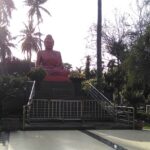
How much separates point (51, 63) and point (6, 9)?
2508cm

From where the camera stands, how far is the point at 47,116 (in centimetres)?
2611

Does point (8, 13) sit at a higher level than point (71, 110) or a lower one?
higher

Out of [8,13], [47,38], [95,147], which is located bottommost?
[95,147]

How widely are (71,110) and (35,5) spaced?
5238 cm

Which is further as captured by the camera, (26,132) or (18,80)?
(18,80)

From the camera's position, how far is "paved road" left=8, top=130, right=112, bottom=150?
1560 cm

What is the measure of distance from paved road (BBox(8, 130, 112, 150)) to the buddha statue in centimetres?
1403

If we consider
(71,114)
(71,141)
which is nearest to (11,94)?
(71,114)

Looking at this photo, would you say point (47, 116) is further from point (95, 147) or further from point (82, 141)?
point (95, 147)

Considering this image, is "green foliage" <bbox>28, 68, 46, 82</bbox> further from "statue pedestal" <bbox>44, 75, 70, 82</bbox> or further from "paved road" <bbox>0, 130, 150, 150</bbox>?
"paved road" <bbox>0, 130, 150, 150</bbox>

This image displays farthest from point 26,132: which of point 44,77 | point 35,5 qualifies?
point 35,5

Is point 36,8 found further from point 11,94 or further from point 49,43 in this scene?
point 11,94

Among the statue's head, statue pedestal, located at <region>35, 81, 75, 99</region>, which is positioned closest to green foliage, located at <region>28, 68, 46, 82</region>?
statue pedestal, located at <region>35, 81, 75, 99</region>

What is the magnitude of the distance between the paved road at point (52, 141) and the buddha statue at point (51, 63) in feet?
46.0
